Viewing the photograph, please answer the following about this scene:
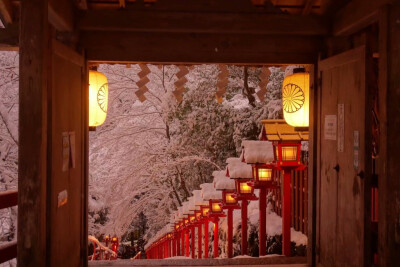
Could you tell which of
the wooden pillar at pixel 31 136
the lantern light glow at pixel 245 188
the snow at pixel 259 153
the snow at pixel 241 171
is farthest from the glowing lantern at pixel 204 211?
the wooden pillar at pixel 31 136

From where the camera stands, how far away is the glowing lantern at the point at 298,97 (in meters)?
6.85

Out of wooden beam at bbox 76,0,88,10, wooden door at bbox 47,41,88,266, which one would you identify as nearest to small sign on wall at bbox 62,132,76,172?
wooden door at bbox 47,41,88,266

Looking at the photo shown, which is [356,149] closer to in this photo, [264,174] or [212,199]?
[264,174]

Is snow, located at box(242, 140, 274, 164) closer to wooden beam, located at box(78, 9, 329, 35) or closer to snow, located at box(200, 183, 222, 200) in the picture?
snow, located at box(200, 183, 222, 200)

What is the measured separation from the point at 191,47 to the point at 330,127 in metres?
2.09

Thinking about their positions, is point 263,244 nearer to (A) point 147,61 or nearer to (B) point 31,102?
(A) point 147,61

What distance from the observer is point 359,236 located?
15.9 feet

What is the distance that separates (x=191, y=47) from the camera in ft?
A: 20.1

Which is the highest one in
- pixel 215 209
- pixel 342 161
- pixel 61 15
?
pixel 61 15

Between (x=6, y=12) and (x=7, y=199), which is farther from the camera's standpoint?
(x=6, y=12)

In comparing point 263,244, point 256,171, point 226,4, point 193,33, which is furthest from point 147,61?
point 263,244

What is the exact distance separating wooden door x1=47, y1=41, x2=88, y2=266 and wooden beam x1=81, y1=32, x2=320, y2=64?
0.41m

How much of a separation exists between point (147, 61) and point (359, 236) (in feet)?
11.2

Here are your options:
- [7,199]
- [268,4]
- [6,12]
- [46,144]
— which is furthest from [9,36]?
[268,4]
